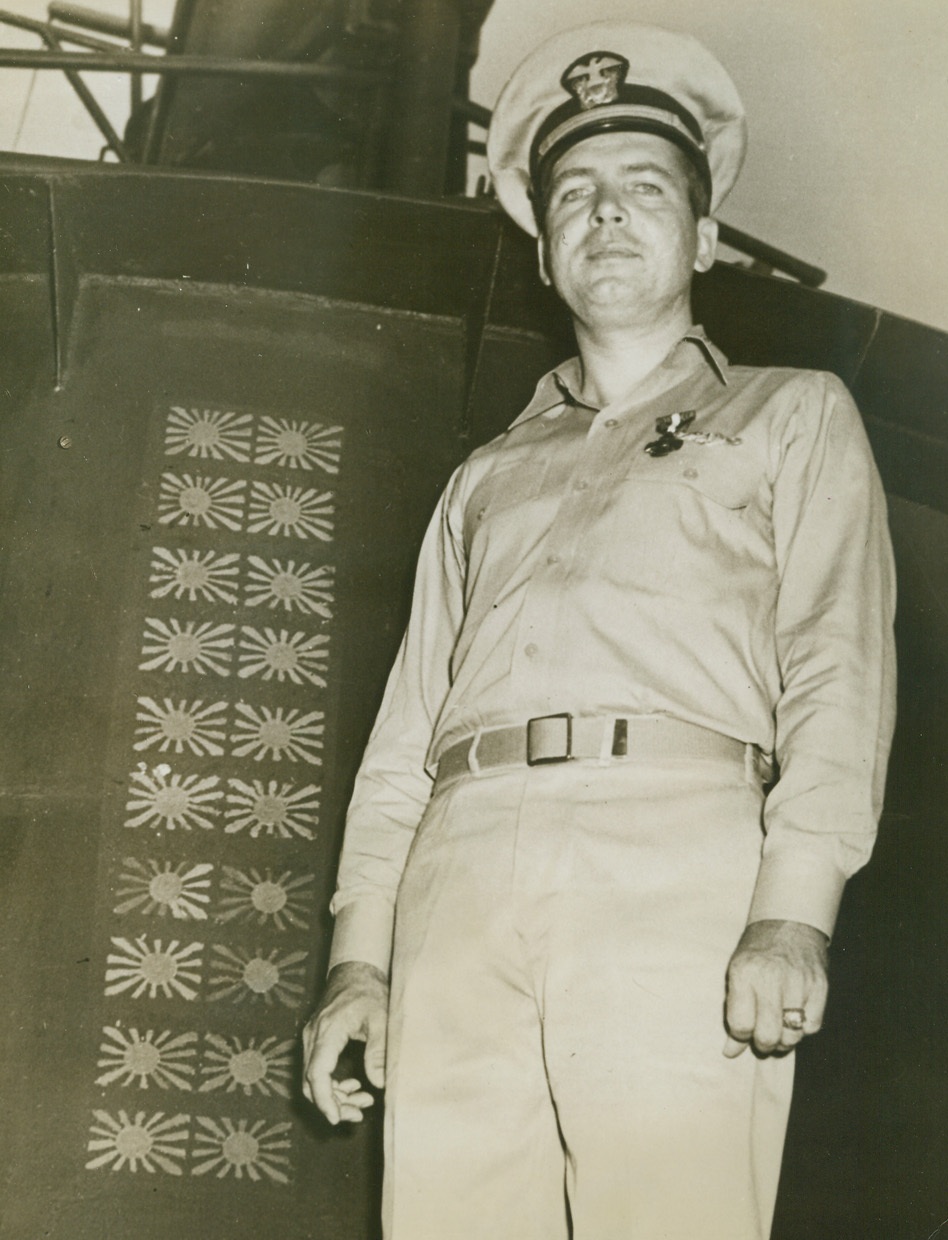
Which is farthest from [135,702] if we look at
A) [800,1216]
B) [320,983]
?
[800,1216]

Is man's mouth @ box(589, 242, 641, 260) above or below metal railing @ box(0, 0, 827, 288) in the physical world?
below

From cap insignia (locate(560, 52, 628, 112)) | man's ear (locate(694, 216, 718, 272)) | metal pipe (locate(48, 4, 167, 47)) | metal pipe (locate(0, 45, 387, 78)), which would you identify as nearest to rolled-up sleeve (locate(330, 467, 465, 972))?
man's ear (locate(694, 216, 718, 272))

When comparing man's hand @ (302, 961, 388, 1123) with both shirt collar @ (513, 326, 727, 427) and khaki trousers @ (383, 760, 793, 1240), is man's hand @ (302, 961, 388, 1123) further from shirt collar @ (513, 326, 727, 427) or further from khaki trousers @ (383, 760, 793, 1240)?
shirt collar @ (513, 326, 727, 427)

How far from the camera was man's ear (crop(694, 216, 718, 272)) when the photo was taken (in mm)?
2691

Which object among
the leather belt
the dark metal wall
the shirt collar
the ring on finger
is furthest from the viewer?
the dark metal wall

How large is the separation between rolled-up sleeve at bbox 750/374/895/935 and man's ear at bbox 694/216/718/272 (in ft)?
1.86

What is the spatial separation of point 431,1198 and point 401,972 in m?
0.31

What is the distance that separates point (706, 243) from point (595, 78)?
431 millimetres

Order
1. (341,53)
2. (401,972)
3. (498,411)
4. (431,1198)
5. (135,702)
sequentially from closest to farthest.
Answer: (431,1198) < (401,972) < (135,702) < (498,411) < (341,53)

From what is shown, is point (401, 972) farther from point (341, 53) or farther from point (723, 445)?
point (341, 53)

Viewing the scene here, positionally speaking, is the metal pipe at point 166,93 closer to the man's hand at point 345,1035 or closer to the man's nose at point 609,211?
the man's nose at point 609,211

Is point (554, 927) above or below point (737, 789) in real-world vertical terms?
below

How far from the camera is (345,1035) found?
A: 1963 mm

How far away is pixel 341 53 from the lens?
493 cm
